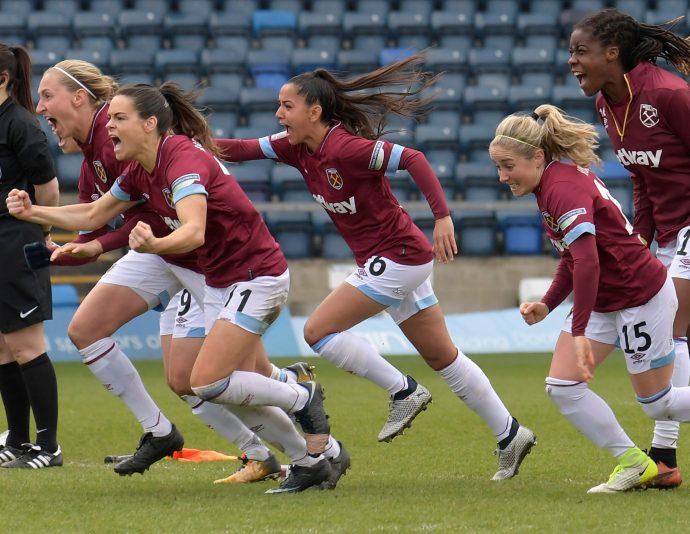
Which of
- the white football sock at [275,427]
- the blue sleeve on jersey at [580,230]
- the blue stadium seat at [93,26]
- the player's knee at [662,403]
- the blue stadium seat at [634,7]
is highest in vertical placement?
the blue stadium seat at [634,7]

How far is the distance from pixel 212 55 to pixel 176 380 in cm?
1181

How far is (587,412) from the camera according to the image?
496 centimetres

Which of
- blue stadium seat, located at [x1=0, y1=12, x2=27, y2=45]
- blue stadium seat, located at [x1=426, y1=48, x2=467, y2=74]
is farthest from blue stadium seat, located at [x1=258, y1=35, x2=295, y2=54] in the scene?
blue stadium seat, located at [x1=0, y1=12, x2=27, y2=45]

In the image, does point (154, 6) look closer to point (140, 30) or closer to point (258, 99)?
point (140, 30)

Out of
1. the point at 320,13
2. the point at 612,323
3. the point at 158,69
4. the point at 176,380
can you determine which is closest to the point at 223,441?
the point at 176,380

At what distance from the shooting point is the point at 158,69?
1623 cm

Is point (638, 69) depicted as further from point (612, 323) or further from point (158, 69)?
point (158, 69)

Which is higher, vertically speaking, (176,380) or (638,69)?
(638,69)

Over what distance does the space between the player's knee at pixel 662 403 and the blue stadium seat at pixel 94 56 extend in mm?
12431

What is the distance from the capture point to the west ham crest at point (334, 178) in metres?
5.47

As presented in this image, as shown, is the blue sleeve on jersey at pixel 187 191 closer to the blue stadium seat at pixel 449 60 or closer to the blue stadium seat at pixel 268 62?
the blue stadium seat at pixel 268 62

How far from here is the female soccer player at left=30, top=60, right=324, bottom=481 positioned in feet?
17.9

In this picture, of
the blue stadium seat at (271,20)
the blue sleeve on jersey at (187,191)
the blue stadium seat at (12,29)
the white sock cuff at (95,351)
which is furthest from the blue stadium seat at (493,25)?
the blue sleeve on jersey at (187,191)

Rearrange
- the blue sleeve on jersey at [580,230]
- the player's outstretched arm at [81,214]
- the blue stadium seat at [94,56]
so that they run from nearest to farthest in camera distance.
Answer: the blue sleeve on jersey at [580,230] < the player's outstretched arm at [81,214] < the blue stadium seat at [94,56]
